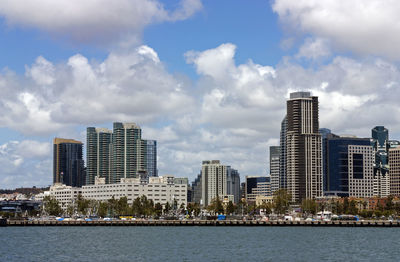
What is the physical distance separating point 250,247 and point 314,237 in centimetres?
3991

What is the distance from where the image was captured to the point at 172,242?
548 ft

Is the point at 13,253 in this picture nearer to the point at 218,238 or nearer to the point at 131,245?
the point at 131,245

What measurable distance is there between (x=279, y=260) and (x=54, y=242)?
68.7m

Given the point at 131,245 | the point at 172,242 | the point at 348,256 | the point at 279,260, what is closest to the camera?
the point at 279,260

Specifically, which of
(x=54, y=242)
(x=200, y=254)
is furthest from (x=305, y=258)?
(x=54, y=242)

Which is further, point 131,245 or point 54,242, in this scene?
point 54,242

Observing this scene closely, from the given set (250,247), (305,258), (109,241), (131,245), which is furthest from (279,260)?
(109,241)

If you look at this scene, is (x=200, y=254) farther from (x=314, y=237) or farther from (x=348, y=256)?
(x=314, y=237)

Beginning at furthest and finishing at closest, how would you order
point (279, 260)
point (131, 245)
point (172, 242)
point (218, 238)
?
point (218, 238) → point (172, 242) → point (131, 245) → point (279, 260)

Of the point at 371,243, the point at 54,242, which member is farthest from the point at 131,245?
the point at 371,243

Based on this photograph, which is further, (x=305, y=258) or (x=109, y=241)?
(x=109, y=241)

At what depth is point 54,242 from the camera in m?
170

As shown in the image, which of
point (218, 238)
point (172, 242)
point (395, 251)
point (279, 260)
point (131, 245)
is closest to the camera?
point (279, 260)

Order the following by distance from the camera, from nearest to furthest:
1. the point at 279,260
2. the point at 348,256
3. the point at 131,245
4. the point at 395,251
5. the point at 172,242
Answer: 1. the point at 279,260
2. the point at 348,256
3. the point at 395,251
4. the point at 131,245
5. the point at 172,242
